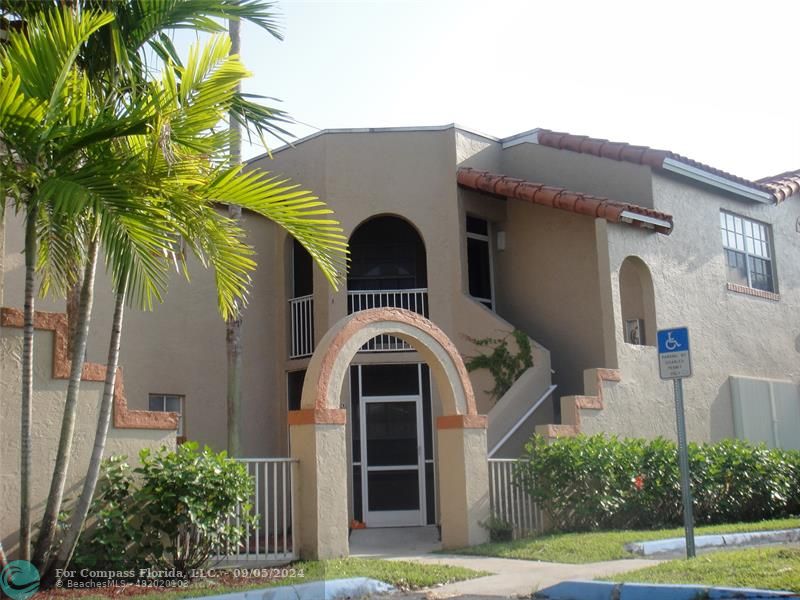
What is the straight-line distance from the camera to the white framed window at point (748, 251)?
18625 millimetres

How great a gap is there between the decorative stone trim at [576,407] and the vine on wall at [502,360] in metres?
1.37

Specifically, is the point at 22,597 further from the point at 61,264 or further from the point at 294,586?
the point at 61,264

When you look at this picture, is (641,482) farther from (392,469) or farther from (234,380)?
(234,380)

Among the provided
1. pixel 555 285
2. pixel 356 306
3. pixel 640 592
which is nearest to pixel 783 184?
pixel 555 285

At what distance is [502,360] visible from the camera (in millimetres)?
16141

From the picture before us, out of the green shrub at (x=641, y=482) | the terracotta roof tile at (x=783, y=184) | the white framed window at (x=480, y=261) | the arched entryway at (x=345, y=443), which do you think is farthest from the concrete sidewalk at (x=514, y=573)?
the terracotta roof tile at (x=783, y=184)

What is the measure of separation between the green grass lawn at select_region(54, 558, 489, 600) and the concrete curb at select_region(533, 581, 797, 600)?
50.8 inches

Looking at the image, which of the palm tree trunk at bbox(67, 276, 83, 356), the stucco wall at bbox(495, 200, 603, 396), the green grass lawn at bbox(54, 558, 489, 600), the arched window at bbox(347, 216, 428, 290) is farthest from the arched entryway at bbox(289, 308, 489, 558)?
the arched window at bbox(347, 216, 428, 290)

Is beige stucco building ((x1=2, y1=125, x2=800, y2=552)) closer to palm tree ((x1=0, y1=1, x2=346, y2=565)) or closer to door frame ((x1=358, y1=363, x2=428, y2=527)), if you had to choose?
door frame ((x1=358, y1=363, x2=428, y2=527))

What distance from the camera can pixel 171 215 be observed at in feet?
28.5

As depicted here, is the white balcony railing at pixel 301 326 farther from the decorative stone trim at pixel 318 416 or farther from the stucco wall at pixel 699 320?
the decorative stone trim at pixel 318 416

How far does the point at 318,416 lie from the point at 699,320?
29.1 feet

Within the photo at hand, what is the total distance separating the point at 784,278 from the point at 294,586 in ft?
47.0

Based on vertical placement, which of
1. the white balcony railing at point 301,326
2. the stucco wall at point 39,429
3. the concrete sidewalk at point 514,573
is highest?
the white balcony railing at point 301,326
